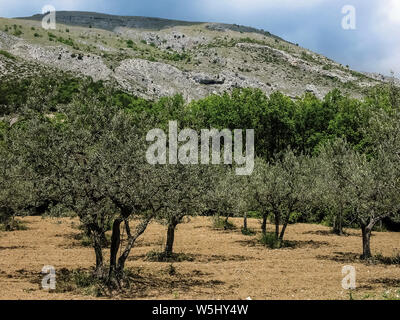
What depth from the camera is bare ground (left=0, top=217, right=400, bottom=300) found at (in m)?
16.3

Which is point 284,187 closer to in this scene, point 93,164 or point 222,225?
point 222,225

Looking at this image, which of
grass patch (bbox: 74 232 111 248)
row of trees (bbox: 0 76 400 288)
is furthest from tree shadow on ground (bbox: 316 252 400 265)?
grass patch (bbox: 74 232 111 248)

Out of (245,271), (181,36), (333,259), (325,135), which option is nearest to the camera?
(245,271)

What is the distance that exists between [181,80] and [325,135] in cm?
6493

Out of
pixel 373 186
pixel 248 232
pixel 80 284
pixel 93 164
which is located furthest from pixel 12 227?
pixel 373 186

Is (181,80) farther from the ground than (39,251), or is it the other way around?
(181,80)

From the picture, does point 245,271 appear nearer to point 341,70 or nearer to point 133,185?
point 133,185

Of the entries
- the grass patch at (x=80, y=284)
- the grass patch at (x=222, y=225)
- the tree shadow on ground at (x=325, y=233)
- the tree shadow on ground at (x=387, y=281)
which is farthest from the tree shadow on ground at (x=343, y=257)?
the grass patch at (x=222, y=225)

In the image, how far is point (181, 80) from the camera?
389 feet

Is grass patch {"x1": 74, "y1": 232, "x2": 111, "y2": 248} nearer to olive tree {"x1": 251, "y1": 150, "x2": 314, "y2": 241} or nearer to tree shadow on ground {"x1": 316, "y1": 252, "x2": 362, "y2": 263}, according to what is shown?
olive tree {"x1": 251, "y1": 150, "x2": 314, "y2": 241}

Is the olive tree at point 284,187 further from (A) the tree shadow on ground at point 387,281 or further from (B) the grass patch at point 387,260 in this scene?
(A) the tree shadow on ground at point 387,281
